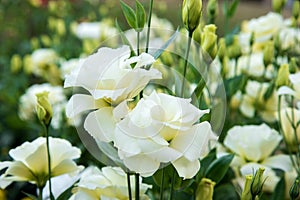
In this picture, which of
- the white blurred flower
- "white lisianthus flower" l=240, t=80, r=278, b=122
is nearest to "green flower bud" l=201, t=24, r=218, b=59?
"white lisianthus flower" l=240, t=80, r=278, b=122

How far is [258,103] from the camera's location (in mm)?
827

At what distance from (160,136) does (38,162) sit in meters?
0.17

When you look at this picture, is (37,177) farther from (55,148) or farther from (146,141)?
(146,141)

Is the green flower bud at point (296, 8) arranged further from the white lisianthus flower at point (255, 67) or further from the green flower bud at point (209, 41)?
the green flower bud at point (209, 41)

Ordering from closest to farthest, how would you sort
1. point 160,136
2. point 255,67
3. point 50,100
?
point 160,136 → point 255,67 → point 50,100

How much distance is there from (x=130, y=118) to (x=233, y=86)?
0.38 metres

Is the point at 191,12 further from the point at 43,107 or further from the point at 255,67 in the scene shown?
the point at 255,67

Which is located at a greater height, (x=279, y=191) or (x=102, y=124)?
(x=102, y=124)

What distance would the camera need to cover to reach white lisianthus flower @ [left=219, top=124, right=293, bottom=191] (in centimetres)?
63

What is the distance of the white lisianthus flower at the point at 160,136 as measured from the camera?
396 mm

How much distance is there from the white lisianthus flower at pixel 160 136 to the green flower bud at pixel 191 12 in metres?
0.10

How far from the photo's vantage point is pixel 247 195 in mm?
456

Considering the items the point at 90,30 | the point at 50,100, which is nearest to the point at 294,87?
the point at 50,100

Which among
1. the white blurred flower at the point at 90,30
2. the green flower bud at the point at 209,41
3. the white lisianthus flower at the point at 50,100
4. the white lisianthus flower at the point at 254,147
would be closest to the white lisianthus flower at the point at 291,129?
the white lisianthus flower at the point at 254,147
